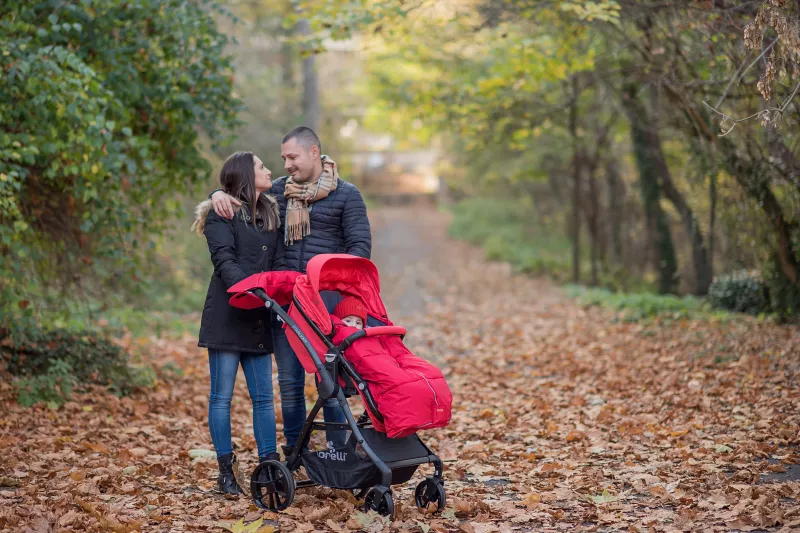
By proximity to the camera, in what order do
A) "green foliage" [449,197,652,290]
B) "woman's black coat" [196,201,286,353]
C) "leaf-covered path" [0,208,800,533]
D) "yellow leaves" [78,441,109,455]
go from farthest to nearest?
"green foliage" [449,197,652,290] < "yellow leaves" [78,441,109,455] < "woman's black coat" [196,201,286,353] < "leaf-covered path" [0,208,800,533]

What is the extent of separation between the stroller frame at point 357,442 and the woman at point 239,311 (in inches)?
8.6

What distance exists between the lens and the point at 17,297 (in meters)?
6.56

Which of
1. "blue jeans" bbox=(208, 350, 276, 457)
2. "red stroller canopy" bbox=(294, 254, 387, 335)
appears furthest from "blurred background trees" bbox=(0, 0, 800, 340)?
"red stroller canopy" bbox=(294, 254, 387, 335)

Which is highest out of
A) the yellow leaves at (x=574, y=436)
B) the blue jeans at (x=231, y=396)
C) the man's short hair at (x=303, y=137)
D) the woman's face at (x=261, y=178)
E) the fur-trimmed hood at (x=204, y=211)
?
the man's short hair at (x=303, y=137)

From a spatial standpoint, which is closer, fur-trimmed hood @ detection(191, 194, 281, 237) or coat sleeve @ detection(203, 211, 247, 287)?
coat sleeve @ detection(203, 211, 247, 287)

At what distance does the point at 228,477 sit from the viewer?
5156mm

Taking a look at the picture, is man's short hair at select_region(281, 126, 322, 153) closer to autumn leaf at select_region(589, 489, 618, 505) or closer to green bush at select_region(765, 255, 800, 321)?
autumn leaf at select_region(589, 489, 618, 505)

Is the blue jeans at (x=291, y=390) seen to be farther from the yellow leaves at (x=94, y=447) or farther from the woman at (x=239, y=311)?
the yellow leaves at (x=94, y=447)

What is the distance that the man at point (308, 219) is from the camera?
5.04 m

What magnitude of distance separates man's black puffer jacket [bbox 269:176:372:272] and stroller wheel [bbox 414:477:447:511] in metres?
1.43

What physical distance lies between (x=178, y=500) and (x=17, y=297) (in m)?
2.59

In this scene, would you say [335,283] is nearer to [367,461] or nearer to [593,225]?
[367,461]

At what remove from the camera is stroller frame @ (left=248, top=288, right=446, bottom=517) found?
4.46 m

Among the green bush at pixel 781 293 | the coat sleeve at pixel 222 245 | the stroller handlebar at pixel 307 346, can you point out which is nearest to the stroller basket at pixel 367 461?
the stroller handlebar at pixel 307 346
